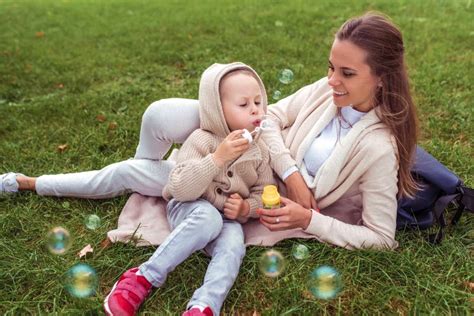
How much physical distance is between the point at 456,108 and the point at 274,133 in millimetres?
2127

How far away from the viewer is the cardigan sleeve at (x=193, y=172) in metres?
2.41

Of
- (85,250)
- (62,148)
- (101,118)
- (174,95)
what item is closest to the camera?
(85,250)

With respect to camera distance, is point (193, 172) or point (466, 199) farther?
point (466, 199)

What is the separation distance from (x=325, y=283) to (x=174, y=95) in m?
2.86

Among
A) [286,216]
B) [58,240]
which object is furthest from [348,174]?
[58,240]

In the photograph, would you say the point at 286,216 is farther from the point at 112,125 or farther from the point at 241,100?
the point at 112,125

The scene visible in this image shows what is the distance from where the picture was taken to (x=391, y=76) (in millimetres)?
2422

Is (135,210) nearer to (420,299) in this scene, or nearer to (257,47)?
(420,299)

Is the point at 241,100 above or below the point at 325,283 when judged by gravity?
above

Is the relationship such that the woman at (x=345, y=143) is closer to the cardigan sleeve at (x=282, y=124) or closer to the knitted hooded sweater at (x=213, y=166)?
the cardigan sleeve at (x=282, y=124)

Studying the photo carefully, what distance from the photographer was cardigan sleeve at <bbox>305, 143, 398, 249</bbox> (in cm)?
243

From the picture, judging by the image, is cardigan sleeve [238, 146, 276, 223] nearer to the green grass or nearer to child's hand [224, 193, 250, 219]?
child's hand [224, 193, 250, 219]

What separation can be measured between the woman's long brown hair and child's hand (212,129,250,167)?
0.70 metres

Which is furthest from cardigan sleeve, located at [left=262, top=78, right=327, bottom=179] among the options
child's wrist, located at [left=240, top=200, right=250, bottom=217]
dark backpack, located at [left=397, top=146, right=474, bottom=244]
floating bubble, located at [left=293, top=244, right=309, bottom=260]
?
dark backpack, located at [left=397, top=146, right=474, bottom=244]
